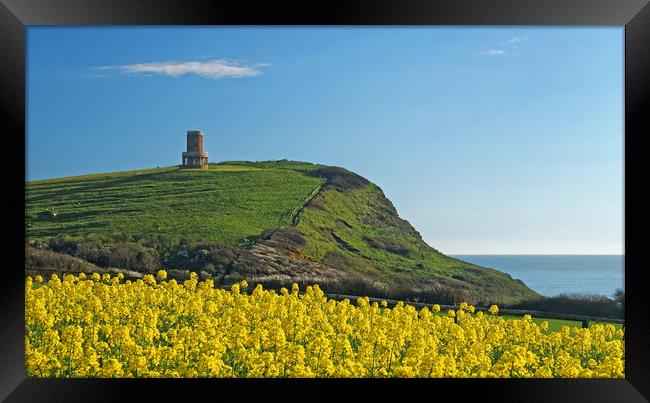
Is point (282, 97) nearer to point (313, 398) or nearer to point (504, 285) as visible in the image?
point (504, 285)

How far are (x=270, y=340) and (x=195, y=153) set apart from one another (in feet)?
61.2

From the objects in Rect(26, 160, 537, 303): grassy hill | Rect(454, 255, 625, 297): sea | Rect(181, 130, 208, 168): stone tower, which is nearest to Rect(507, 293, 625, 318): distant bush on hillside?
Rect(26, 160, 537, 303): grassy hill

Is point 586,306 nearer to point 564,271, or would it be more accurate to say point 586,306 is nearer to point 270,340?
point 270,340

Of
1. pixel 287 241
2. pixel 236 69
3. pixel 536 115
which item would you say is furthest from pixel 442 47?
pixel 287 241

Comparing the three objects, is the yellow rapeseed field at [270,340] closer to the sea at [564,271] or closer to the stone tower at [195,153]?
the stone tower at [195,153]

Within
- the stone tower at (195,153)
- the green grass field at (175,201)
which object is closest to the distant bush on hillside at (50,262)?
the green grass field at (175,201)

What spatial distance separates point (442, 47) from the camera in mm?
22016

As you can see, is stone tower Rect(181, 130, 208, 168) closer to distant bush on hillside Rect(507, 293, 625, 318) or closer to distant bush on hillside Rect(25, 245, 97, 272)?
distant bush on hillside Rect(25, 245, 97, 272)

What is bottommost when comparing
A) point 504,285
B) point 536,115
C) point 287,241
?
point 504,285

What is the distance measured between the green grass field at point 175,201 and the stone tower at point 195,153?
472mm

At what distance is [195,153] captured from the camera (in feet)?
76.1

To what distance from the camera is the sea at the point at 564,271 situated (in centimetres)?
2871

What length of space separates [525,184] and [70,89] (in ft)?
51.1

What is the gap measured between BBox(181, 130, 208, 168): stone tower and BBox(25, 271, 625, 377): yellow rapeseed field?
562 inches
